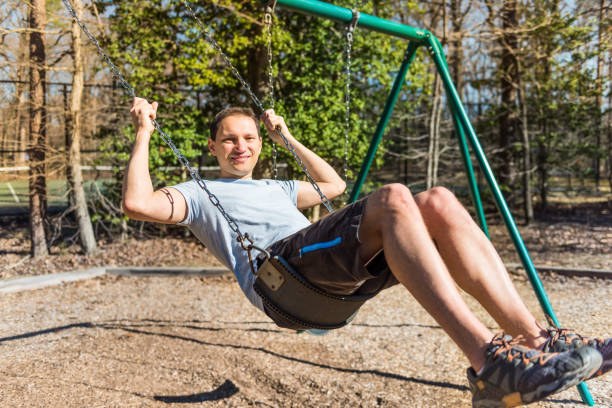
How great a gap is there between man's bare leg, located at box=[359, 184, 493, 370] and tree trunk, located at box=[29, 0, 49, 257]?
4.77m

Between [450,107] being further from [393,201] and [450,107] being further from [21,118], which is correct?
[21,118]

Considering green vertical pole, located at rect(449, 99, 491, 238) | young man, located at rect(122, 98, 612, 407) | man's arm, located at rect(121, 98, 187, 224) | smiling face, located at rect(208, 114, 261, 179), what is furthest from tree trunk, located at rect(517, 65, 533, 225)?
man's arm, located at rect(121, 98, 187, 224)

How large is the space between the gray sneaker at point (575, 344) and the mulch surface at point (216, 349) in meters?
1.14

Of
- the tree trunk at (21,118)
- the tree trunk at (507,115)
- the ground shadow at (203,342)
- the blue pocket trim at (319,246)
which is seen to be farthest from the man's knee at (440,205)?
the tree trunk at (507,115)

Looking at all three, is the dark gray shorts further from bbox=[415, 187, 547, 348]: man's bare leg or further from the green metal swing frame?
the green metal swing frame

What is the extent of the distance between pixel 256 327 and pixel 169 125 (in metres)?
3.22

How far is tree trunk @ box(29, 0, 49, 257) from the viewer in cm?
550

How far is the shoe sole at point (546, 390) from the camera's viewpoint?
1.35 metres

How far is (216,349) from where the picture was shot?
11.1 ft

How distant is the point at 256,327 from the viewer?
385 centimetres

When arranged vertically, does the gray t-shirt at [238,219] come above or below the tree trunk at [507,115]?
below

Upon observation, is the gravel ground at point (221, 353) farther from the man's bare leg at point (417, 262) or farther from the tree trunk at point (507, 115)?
the tree trunk at point (507, 115)

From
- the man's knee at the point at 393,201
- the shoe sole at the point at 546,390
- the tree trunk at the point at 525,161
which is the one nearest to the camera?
the shoe sole at the point at 546,390

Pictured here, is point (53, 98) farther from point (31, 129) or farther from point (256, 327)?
point (256, 327)
